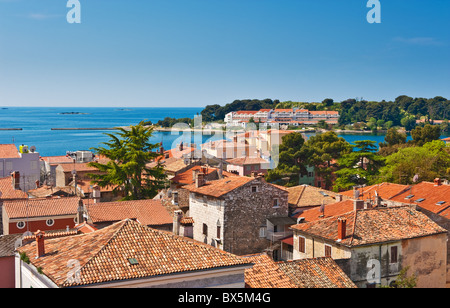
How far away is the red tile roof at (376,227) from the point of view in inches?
598

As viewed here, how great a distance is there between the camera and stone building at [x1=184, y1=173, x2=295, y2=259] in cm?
1927

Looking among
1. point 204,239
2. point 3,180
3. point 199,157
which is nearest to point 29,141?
point 199,157

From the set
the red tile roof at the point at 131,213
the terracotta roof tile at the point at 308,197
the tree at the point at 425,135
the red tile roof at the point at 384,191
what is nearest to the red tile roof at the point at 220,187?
the red tile roof at the point at 131,213

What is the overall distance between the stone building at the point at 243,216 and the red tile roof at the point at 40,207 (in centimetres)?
576

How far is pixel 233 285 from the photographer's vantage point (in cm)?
962

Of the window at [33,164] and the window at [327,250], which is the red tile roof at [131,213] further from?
the window at [33,164]

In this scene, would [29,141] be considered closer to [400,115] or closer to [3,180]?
[3,180]

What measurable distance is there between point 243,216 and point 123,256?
10.9 metres

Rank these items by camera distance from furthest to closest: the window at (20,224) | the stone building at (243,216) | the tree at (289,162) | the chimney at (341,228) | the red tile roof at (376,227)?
the tree at (289,162) → the window at (20,224) → the stone building at (243,216) → the red tile roof at (376,227) → the chimney at (341,228)

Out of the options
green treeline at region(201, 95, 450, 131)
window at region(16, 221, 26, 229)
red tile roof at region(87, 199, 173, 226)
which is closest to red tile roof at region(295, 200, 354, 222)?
red tile roof at region(87, 199, 173, 226)

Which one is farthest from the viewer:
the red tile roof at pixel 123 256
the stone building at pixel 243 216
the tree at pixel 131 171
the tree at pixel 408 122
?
the tree at pixel 408 122

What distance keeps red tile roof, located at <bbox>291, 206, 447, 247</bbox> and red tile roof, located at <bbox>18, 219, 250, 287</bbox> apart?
657 centimetres

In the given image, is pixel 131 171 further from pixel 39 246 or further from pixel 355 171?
pixel 39 246
